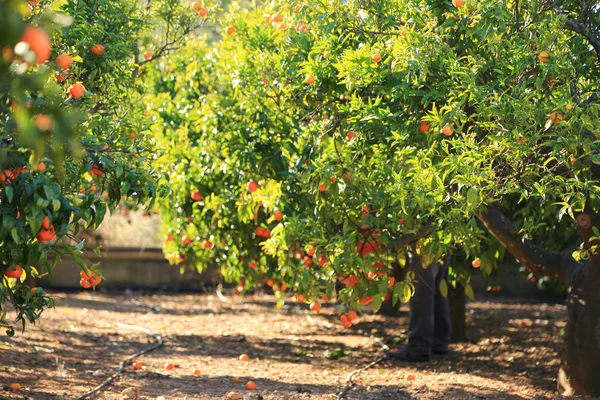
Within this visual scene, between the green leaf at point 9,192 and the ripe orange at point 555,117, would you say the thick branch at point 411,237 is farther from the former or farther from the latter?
the green leaf at point 9,192

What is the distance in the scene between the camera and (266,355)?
10.1 metres

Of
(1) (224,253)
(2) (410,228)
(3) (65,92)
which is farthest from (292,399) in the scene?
(3) (65,92)

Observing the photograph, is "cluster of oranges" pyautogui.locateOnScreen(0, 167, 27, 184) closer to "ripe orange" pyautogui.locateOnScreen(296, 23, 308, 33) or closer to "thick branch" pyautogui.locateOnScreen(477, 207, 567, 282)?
"ripe orange" pyautogui.locateOnScreen(296, 23, 308, 33)

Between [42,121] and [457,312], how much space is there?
366 inches

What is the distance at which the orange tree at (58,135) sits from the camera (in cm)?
220

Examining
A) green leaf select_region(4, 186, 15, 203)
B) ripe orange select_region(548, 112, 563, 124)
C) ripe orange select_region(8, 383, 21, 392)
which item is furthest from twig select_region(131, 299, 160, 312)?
green leaf select_region(4, 186, 15, 203)

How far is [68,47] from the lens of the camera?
17.7 feet

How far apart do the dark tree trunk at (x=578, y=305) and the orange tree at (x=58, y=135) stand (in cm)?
332

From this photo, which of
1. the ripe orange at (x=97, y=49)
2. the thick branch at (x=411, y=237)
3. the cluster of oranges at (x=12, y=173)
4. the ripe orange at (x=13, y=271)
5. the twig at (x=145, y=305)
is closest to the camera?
the cluster of oranges at (x=12, y=173)

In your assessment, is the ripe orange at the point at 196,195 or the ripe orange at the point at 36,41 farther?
the ripe orange at the point at 196,195

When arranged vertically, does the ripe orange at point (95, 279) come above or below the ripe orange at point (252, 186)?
below

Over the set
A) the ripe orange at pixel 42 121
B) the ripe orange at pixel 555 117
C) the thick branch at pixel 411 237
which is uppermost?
the ripe orange at pixel 555 117

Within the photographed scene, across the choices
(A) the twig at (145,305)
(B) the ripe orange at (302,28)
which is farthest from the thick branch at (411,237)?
(A) the twig at (145,305)

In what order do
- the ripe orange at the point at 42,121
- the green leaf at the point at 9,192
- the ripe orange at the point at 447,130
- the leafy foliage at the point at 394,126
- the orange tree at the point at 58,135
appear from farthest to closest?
the ripe orange at the point at 447,130 → the leafy foliage at the point at 394,126 → the green leaf at the point at 9,192 → the ripe orange at the point at 42,121 → the orange tree at the point at 58,135
